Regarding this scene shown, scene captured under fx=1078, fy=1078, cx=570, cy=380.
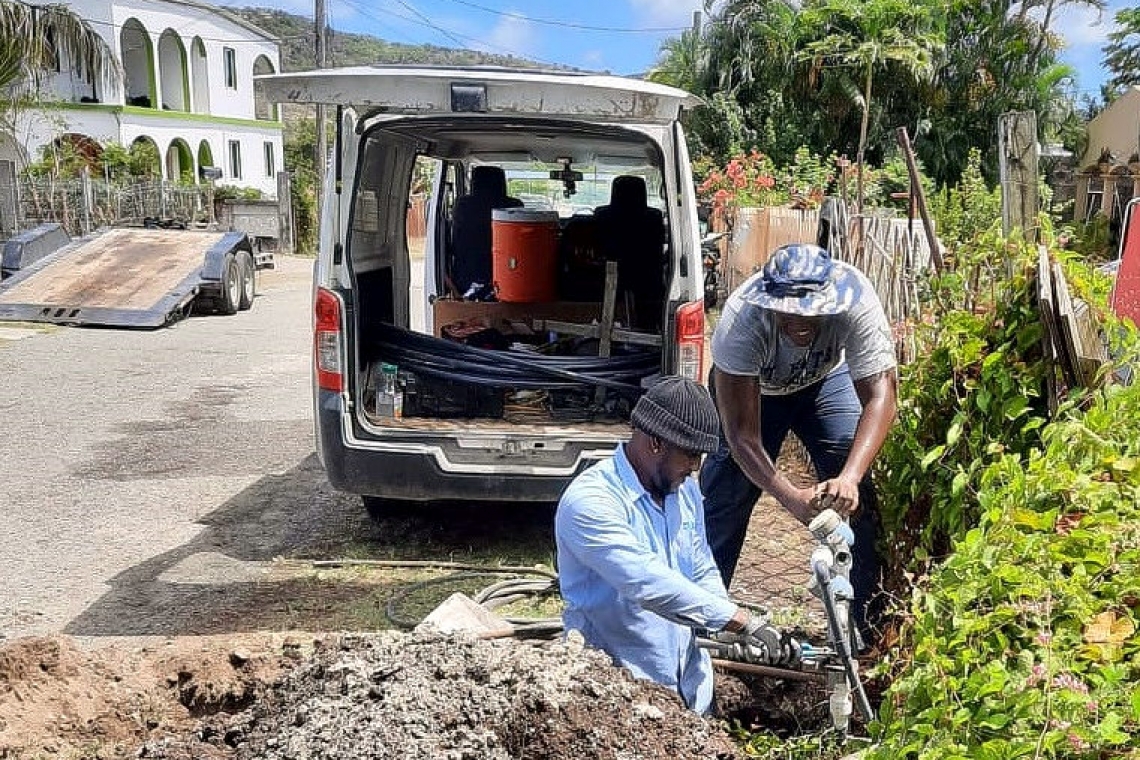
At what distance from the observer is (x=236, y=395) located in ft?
31.8

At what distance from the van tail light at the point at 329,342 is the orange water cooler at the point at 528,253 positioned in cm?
201

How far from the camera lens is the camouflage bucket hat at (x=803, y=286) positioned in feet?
12.2

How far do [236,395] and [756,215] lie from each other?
21.4ft

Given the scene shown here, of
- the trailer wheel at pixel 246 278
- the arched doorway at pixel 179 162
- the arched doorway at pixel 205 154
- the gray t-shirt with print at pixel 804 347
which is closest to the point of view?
the gray t-shirt with print at pixel 804 347

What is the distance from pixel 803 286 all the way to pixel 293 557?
3.10 meters

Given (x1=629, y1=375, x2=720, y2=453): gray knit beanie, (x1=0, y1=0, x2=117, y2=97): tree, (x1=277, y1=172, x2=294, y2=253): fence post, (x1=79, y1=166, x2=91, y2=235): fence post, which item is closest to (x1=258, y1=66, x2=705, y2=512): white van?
(x1=629, y1=375, x2=720, y2=453): gray knit beanie

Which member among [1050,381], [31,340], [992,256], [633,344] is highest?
[992,256]

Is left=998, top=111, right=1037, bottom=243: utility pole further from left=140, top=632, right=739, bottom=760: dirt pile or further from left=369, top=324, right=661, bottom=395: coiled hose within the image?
left=140, top=632, right=739, bottom=760: dirt pile

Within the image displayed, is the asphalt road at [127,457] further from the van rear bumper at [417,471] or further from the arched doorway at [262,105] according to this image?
the arched doorway at [262,105]

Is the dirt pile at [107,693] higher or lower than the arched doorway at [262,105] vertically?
lower

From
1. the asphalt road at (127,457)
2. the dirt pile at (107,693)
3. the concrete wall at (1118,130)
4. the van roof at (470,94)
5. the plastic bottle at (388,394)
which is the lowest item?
the asphalt road at (127,457)

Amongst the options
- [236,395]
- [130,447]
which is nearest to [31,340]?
[236,395]

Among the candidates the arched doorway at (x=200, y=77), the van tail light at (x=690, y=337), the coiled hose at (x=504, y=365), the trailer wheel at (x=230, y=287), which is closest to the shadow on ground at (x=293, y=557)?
the coiled hose at (x=504, y=365)

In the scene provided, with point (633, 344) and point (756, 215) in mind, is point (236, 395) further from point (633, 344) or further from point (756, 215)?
point (756, 215)
